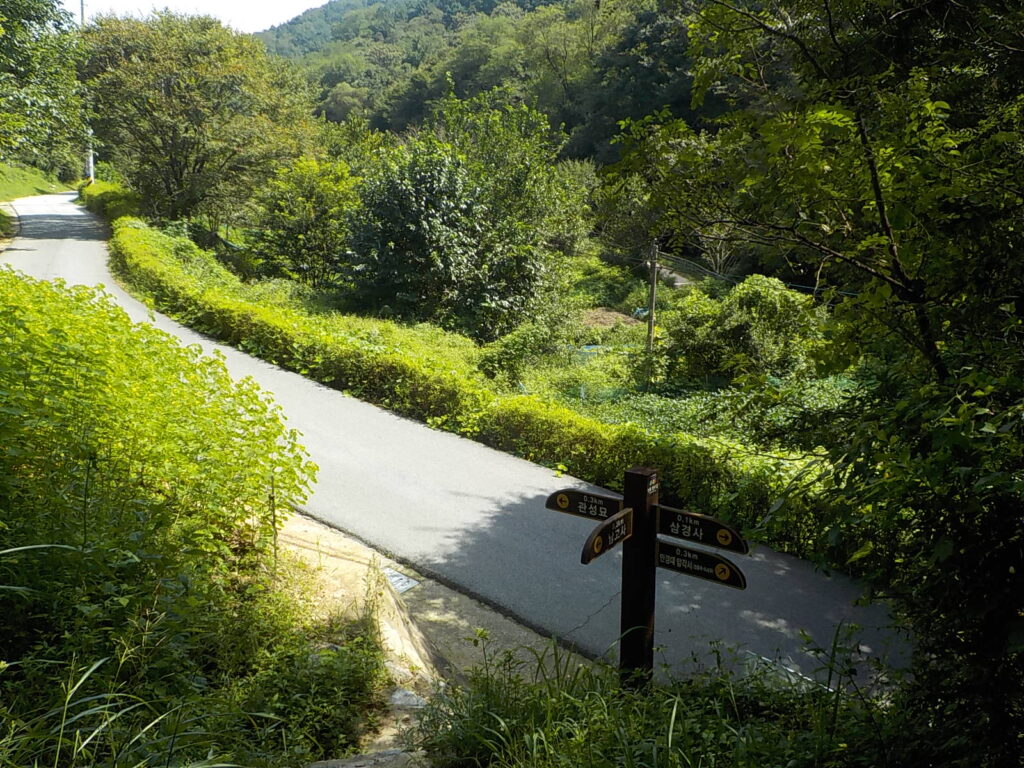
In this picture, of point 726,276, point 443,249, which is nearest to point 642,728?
point 443,249

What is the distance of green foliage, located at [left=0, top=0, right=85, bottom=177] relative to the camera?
19625mm

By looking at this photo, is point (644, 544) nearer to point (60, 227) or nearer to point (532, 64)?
point (60, 227)

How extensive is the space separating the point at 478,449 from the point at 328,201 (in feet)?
49.6

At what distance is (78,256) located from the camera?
22.7 meters

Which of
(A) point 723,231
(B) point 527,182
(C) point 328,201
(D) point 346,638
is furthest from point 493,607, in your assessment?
(C) point 328,201

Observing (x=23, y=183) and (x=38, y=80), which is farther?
(x=23, y=183)

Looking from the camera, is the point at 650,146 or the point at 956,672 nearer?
the point at 956,672

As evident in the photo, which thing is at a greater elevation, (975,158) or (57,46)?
(57,46)

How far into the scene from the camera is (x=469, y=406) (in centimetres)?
990

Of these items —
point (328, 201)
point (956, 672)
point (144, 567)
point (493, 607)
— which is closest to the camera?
point (956, 672)

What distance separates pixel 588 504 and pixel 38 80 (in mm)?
25515

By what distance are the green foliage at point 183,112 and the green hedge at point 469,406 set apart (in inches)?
384

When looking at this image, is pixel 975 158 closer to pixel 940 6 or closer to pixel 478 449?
pixel 940 6

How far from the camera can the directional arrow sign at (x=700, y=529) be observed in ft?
10.7
